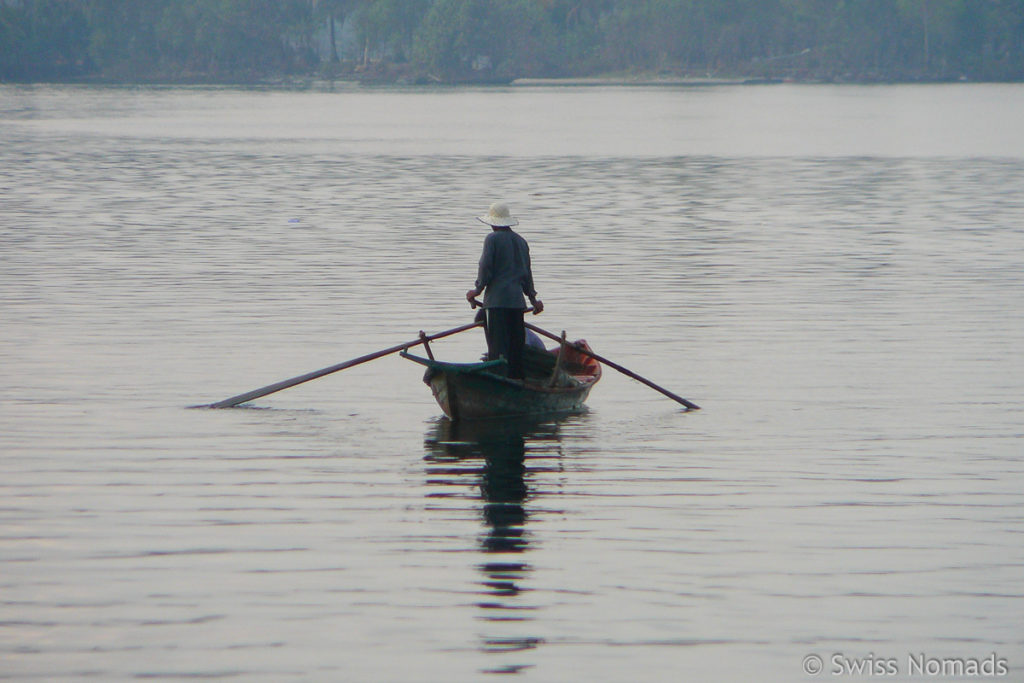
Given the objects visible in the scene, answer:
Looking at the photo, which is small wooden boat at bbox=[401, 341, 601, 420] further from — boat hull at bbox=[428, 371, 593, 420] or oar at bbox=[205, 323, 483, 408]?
oar at bbox=[205, 323, 483, 408]

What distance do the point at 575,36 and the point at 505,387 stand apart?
184065 millimetres

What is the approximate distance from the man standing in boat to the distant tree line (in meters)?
171

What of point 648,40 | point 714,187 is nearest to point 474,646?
point 714,187

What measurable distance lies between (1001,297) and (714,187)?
25348 mm

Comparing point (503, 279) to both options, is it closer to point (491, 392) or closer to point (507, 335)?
point (507, 335)

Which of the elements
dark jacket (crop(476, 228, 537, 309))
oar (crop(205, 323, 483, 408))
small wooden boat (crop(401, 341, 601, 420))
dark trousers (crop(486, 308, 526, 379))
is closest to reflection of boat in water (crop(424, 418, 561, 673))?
small wooden boat (crop(401, 341, 601, 420))

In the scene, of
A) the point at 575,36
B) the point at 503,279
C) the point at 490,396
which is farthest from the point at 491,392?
the point at 575,36

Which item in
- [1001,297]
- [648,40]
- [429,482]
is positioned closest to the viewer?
[429,482]

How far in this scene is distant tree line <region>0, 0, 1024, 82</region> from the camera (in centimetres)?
18350

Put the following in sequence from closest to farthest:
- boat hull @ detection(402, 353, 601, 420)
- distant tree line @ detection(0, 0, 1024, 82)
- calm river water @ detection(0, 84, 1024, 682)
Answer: calm river water @ detection(0, 84, 1024, 682)
boat hull @ detection(402, 353, 601, 420)
distant tree line @ detection(0, 0, 1024, 82)

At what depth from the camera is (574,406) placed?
49.9 ft

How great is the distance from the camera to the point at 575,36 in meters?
194

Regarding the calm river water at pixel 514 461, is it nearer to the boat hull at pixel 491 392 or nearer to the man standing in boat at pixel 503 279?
the boat hull at pixel 491 392

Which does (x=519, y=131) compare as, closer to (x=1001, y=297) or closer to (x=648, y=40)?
(x=1001, y=297)
